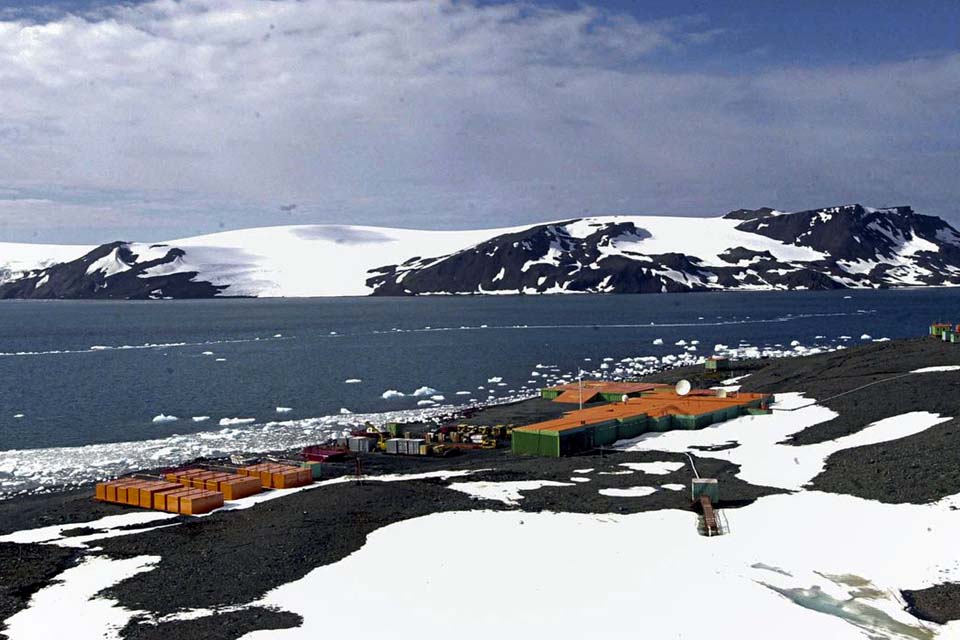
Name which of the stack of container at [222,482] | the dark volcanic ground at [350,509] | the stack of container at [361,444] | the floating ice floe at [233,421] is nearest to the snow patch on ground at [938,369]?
the dark volcanic ground at [350,509]

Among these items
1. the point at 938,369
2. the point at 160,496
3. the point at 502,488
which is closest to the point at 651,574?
the point at 502,488

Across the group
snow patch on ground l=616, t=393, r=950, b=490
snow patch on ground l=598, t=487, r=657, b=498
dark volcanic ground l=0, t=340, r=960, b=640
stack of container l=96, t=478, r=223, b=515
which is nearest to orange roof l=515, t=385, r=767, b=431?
snow patch on ground l=616, t=393, r=950, b=490

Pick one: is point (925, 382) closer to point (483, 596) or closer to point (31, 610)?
point (483, 596)

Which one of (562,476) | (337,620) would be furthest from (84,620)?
(562,476)

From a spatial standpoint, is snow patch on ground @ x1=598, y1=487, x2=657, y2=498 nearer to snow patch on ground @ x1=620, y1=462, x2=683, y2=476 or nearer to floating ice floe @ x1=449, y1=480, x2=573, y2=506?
floating ice floe @ x1=449, y1=480, x2=573, y2=506

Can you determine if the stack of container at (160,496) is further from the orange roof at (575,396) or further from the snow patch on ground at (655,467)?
the orange roof at (575,396)

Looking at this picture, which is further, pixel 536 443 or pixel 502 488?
pixel 536 443

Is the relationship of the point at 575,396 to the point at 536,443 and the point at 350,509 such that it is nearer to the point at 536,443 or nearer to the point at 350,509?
the point at 536,443
